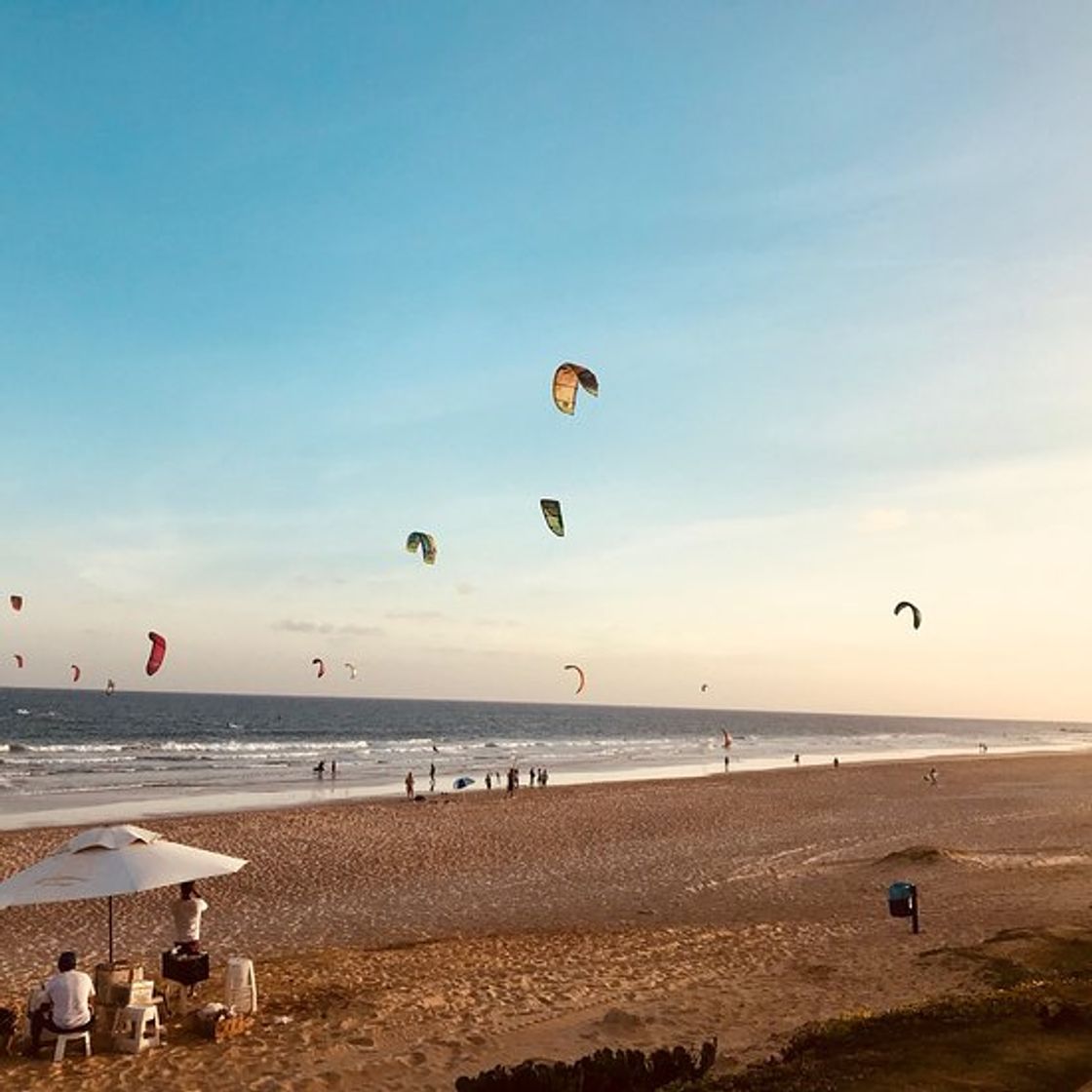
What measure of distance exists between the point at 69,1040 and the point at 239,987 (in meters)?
1.45

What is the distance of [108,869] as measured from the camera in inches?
363

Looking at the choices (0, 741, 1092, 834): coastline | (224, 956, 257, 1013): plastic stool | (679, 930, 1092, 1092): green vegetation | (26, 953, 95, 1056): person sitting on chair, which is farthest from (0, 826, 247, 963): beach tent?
(0, 741, 1092, 834): coastline

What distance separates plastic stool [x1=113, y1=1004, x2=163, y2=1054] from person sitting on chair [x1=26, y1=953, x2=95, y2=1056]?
0.29 m

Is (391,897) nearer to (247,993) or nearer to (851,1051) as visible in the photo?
(247,993)

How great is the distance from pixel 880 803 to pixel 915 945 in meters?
26.9

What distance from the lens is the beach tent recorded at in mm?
8938

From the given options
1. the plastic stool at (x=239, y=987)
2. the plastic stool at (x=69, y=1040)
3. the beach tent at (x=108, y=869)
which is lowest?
the plastic stool at (x=69, y=1040)

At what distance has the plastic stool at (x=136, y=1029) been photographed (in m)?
8.70

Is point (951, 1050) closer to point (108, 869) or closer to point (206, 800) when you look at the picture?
point (108, 869)

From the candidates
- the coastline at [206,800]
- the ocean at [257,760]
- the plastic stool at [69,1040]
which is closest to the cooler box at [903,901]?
the plastic stool at [69,1040]

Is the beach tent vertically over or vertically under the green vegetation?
over

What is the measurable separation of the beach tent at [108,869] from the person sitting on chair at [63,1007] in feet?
2.09

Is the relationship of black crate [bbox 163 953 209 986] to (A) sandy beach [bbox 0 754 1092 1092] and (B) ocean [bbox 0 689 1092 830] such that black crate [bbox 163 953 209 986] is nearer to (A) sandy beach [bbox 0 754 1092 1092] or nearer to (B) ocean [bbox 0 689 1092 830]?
(A) sandy beach [bbox 0 754 1092 1092]

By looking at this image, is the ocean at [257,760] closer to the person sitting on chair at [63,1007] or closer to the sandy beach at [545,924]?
the sandy beach at [545,924]
